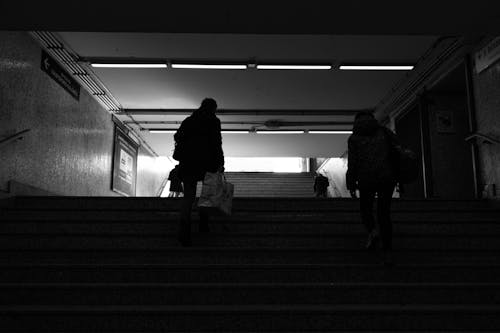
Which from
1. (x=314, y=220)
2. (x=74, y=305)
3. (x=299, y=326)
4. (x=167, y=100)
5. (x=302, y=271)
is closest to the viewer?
(x=299, y=326)

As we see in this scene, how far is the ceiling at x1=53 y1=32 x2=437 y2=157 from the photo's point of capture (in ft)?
24.0

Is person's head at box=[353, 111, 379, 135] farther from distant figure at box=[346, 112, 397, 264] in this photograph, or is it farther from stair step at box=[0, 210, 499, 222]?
stair step at box=[0, 210, 499, 222]

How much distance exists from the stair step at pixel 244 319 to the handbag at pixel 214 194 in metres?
1.65

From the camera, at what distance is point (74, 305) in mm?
3453

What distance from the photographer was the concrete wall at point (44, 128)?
614 centimetres

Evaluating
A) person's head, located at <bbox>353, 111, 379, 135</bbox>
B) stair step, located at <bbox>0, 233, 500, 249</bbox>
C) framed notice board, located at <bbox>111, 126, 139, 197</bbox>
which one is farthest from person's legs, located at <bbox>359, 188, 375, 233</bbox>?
framed notice board, located at <bbox>111, 126, 139, 197</bbox>

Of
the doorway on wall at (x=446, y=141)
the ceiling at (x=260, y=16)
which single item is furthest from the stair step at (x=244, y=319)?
the doorway on wall at (x=446, y=141)

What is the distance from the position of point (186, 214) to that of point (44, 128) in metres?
3.77

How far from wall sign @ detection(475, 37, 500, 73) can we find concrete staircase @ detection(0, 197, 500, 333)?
1.95m

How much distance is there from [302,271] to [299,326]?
0.75 meters

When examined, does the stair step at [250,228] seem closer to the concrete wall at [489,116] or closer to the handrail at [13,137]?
the handrail at [13,137]

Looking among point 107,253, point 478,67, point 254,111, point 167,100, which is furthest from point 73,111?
point 478,67

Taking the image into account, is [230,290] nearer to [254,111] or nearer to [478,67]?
[478,67]

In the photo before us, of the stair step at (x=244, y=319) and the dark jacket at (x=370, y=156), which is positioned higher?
the dark jacket at (x=370, y=156)
